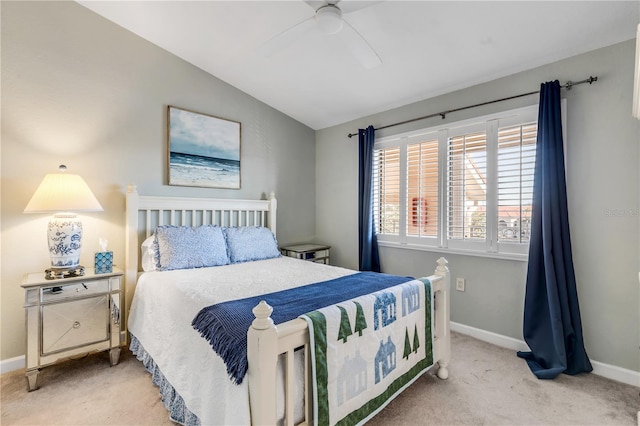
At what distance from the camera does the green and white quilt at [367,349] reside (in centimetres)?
132

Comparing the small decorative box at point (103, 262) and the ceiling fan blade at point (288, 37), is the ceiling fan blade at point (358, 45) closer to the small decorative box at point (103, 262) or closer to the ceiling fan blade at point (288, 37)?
the ceiling fan blade at point (288, 37)

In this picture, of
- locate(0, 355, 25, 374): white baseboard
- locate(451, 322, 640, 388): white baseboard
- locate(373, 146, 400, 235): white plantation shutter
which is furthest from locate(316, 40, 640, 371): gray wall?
locate(0, 355, 25, 374): white baseboard

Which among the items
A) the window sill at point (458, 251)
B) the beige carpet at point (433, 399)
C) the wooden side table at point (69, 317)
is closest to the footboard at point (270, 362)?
the beige carpet at point (433, 399)

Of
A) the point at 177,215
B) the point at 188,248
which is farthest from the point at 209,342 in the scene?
the point at 177,215

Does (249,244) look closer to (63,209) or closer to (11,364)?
(63,209)

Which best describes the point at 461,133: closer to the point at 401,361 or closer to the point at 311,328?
the point at 401,361


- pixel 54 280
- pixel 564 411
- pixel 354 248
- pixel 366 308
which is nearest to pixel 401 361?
pixel 366 308

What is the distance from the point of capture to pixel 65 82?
2445 mm

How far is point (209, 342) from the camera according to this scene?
4.53 ft

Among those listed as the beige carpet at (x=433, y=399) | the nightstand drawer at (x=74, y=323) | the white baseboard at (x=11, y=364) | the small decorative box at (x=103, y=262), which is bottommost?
the beige carpet at (x=433, y=399)

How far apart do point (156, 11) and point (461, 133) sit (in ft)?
9.42

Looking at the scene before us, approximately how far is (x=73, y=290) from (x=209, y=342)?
4.86 ft

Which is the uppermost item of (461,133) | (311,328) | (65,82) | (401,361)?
(65,82)

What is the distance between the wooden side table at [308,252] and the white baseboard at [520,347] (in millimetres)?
1667
